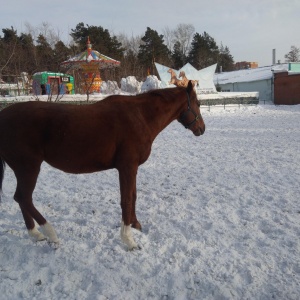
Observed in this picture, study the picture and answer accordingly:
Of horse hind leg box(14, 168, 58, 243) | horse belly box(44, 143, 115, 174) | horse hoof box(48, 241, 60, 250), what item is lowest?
horse hoof box(48, 241, 60, 250)

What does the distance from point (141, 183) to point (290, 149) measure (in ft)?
17.3

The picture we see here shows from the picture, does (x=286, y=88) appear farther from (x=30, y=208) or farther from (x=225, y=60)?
(x=225, y=60)

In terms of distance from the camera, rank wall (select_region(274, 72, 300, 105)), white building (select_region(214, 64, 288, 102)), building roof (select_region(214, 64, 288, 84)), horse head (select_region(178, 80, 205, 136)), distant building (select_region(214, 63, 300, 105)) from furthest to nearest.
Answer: building roof (select_region(214, 64, 288, 84)) → white building (select_region(214, 64, 288, 102)) → distant building (select_region(214, 63, 300, 105)) → wall (select_region(274, 72, 300, 105)) → horse head (select_region(178, 80, 205, 136))

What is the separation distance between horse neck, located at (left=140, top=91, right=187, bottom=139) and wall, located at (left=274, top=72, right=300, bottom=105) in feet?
101

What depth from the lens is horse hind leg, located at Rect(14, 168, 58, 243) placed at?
11.0ft

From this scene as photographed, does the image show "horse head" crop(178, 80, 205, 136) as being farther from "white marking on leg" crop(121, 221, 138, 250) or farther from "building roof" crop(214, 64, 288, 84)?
"building roof" crop(214, 64, 288, 84)

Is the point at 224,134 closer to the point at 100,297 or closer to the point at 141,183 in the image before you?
the point at 141,183

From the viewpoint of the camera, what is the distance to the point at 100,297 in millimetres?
2654

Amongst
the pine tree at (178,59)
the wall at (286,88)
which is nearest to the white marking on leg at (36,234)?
the wall at (286,88)

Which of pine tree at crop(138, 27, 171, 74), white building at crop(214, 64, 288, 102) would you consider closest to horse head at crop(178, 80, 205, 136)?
white building at crop(214, 64, 288, 102)

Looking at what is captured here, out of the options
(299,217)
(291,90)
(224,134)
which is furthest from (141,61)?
(299,217)

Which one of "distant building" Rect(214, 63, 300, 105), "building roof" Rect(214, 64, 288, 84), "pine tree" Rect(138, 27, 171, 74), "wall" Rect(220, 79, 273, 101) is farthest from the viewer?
"pine tree" Rect(138, 27, 171, 74)

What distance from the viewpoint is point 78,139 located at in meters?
3.25

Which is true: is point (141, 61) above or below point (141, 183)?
above
